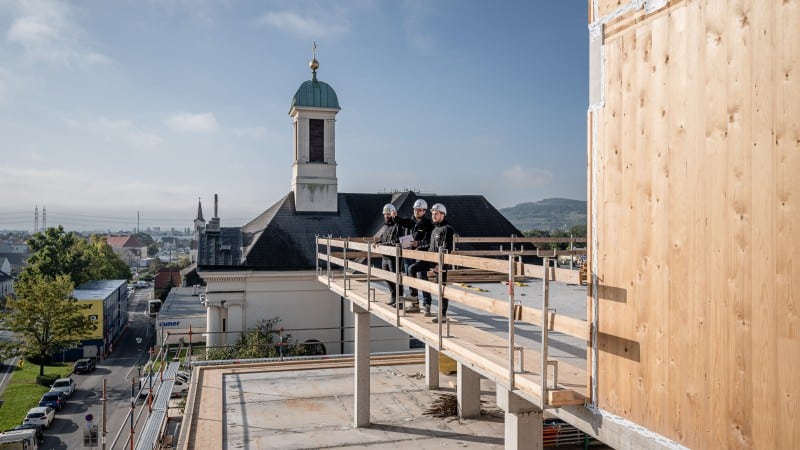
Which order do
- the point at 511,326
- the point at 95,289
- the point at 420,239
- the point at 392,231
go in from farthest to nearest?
the point at 95,289 → the point at 392,231 → the point at 420,239 → the point at 511,326

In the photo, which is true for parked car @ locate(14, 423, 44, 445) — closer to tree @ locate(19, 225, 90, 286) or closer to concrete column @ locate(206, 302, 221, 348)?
concrete column @ locate(206, 302, 221, 348)

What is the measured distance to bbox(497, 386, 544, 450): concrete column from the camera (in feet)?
18.3

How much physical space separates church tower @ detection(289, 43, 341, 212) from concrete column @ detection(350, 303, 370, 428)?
14184mm

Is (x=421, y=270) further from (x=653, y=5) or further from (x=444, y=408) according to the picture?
(x=653, y=5)

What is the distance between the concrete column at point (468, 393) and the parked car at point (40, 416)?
26.7 meters

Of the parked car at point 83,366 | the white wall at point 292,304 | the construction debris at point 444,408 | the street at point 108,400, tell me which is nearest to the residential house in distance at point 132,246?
the street at point 108,400

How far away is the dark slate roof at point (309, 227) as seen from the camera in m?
23.1

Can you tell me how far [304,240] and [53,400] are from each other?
2036cm

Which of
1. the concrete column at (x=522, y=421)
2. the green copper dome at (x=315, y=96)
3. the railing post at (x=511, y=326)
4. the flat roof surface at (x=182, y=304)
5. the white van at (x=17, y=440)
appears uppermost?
the green copper dome at (x=315, y=96)

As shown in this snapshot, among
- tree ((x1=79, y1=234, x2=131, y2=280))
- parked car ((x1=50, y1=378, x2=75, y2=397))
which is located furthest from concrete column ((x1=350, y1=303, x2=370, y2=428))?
tree ((x1=79, y1=234, x2=131, y2=280))

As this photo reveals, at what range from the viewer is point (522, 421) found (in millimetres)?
5590

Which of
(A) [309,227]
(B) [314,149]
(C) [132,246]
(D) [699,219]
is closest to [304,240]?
(A) [309,227]

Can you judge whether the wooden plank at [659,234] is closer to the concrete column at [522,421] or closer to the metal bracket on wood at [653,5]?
the metal bracket on wood at [653,5]

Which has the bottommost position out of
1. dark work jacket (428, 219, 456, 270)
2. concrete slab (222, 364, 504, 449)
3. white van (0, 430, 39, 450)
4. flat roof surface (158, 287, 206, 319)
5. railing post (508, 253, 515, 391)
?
white van (0, 430, 39, 450)
